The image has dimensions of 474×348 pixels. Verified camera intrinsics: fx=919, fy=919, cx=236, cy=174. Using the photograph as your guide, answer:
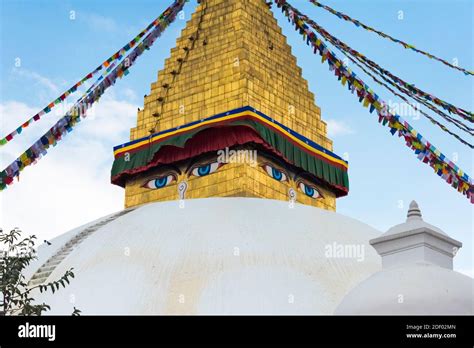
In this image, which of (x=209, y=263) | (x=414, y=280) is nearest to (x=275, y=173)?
(x=209, y=263)

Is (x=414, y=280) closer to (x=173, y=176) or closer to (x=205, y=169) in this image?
(x=205, y=169)

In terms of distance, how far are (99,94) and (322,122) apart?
440cm

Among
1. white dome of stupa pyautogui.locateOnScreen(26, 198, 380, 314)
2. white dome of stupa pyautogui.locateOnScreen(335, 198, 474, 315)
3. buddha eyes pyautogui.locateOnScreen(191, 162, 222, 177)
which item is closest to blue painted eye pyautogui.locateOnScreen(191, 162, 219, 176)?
buddha eyes pyautogui.locateOnScreen(191, 162, 222, 177)

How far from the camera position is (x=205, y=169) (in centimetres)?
1501

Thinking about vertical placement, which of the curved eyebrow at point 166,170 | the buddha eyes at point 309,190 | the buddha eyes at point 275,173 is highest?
the curved eyebrow at point 166,170

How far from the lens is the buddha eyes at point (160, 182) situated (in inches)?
609

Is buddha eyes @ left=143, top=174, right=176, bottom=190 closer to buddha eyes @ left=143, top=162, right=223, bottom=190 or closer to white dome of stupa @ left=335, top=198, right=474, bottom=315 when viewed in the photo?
buddha eyes @ left=143, top=162, right=223, bottom=190

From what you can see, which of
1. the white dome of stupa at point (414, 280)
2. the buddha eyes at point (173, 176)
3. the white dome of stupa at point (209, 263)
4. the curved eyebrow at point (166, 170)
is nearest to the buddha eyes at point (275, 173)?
the buddha eyes at point (173, 176)

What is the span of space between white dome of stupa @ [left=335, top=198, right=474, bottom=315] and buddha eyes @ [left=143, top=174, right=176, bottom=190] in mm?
7312

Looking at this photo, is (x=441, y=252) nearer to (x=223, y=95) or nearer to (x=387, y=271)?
(x=387, y=271)

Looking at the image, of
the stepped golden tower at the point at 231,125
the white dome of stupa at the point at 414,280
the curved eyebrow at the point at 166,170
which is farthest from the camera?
the curved eyebrow at the point at 166,170

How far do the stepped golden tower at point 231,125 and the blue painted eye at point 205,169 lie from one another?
0.06 ft

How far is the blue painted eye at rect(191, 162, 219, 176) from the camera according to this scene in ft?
48.9

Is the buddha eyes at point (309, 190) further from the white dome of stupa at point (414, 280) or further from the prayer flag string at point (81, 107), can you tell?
the white dome of stupa at point (414, 280)
